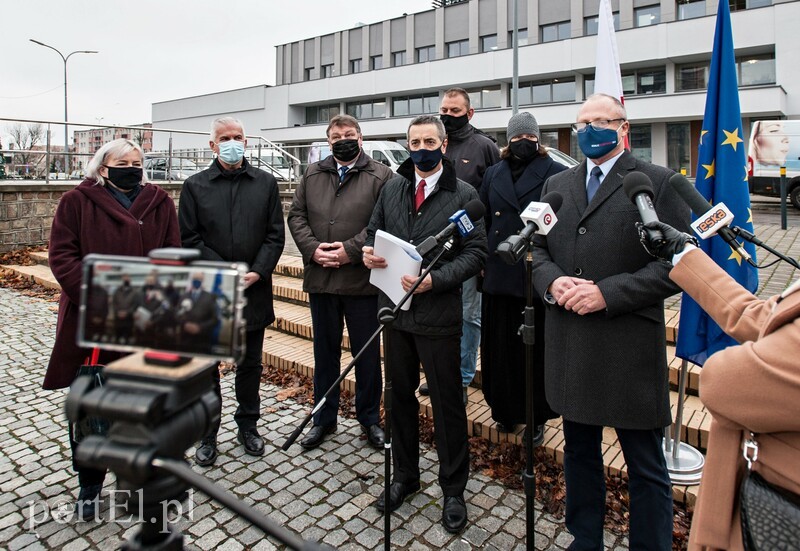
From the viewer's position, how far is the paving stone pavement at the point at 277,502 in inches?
108

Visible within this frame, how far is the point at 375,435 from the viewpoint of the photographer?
377 centimetres

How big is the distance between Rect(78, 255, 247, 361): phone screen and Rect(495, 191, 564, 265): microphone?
49.3 inches

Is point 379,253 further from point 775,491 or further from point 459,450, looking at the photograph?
point 775,491

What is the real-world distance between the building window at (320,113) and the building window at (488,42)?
471 inches

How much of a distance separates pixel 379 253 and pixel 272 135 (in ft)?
137

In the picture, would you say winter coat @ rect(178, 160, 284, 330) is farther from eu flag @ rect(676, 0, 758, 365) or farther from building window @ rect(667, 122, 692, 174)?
building window @ rect(667, 122, 692, 174)

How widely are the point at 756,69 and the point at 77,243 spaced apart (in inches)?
1217

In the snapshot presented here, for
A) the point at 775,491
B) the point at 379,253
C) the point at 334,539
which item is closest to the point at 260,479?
the point at 334,539

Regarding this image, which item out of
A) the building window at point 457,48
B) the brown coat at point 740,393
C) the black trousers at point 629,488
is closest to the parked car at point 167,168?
the black trousers at point 629,488

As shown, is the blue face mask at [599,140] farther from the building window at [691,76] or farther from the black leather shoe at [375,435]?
the building window at [691,76]

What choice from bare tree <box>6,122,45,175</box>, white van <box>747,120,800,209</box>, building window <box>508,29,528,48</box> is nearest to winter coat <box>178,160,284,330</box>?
bare tree <box>6,122,45,175</box>

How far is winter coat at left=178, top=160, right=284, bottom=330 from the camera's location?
12.2 ft

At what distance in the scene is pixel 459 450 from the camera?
9.86 feet

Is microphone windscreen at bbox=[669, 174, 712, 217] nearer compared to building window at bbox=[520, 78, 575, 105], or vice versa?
microphone windscreen at bbox=[669, 174, 712, 217]
